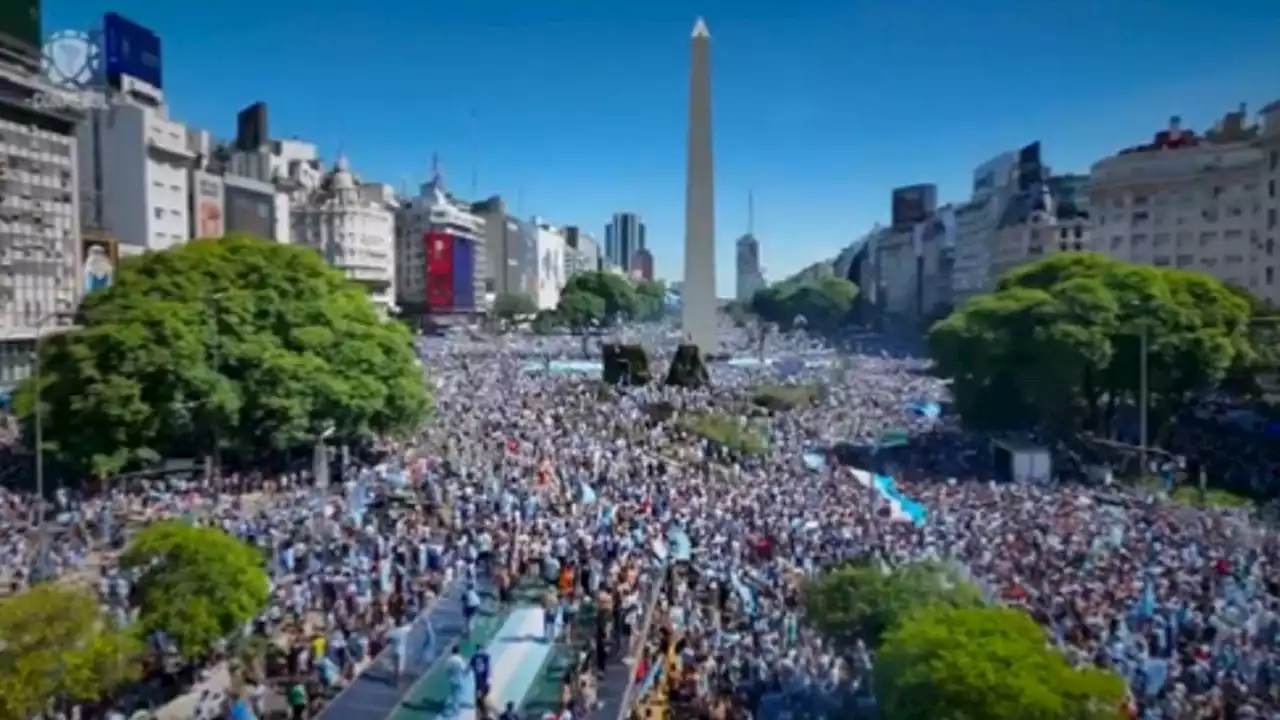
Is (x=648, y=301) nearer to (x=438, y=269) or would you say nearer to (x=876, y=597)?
(x=438, y=269)

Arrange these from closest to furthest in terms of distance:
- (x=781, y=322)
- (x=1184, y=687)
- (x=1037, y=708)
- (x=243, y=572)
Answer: (x=1037, y=708) < (x=1184, y=687) < (x=243, y=572) < (x=781, y=322)

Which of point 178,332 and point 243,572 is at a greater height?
point 178,332

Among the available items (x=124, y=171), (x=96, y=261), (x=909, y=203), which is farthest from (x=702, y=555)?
(x=909, y=203)

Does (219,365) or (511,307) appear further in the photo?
(511,307)

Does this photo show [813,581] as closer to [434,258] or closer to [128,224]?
[128,224]

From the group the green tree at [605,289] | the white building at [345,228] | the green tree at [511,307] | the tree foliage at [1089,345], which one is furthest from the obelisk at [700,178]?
the green tree at [511,307]

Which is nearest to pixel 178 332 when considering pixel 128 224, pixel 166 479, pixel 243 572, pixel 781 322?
pixel 166 479
